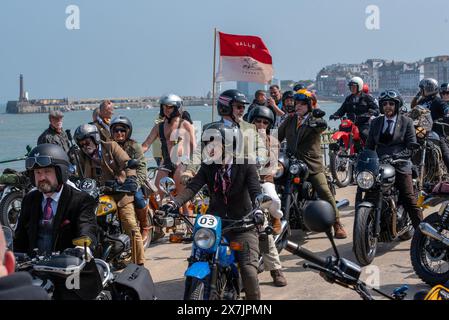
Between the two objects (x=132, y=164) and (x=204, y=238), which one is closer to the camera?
(x=204, y=238)

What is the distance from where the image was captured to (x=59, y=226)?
4.81 metres

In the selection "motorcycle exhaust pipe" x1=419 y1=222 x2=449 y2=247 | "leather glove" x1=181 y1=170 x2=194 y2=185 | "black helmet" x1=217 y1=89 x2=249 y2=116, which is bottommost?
"motorcycle exhaust pipe" x1=419 y1=222 x2=449 y2=247

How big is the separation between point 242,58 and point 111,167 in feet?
21.0

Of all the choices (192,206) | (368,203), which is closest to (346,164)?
(192,206)

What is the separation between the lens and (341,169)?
13.2 metres

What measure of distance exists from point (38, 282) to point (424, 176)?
315 inches

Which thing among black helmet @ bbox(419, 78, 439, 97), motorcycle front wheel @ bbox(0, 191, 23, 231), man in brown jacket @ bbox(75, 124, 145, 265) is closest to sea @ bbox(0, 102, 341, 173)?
man in brown jacket @ bbox(75, 124, 145, 265)

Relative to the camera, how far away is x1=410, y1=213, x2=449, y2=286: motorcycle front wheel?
20.9 ft

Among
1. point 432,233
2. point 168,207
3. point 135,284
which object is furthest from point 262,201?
point 432,233

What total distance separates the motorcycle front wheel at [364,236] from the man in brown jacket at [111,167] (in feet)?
7.11

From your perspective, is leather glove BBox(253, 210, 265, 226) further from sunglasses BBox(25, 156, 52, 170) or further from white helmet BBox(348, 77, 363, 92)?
white helmet BBox(348, 77, 363, 92)

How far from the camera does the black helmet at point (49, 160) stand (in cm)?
479

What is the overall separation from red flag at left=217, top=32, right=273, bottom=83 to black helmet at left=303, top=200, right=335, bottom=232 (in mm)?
10102

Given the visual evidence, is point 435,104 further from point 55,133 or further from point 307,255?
point 307,255
